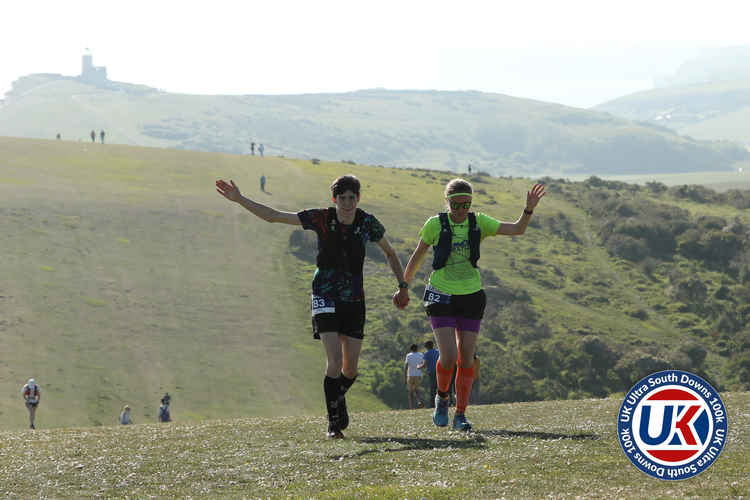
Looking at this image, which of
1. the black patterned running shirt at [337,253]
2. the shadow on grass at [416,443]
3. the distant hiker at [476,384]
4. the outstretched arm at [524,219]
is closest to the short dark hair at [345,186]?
the black patterned running shirt at [337,253]

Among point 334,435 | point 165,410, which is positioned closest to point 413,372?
point 334,435

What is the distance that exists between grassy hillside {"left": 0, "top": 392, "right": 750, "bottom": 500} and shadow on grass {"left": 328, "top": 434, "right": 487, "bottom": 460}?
0.01 m

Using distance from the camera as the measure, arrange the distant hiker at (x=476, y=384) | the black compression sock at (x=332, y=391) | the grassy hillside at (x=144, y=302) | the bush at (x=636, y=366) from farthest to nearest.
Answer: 1. the bush at (x=636, y=366)
2. the grassy hillside at (x=144, y=302)
3. the distant hiker at (x=476, y=384)
4. the black compression sock at (x=332, y=391)

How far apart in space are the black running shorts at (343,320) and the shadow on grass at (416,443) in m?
1.16

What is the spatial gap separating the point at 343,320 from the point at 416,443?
1.51m

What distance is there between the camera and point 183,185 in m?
92.0

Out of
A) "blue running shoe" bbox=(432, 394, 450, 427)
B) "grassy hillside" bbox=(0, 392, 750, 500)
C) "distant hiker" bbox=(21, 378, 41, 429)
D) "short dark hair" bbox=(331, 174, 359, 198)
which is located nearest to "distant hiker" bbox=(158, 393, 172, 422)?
"distant hiker" bbox=(21, 378, 41, 429)

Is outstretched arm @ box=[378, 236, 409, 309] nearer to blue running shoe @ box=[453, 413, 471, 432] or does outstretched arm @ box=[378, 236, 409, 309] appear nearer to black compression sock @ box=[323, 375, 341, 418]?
black compression sock @ box=[323, 375, 341, 418]

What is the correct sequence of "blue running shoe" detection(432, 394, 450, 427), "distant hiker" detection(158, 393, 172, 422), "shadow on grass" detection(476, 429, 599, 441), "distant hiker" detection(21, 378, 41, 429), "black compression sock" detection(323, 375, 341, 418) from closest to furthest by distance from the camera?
"black compression sock" detection(323, 375, 341, 418) → "shadow on grass" detection(476, 429, 599, 441) → "blue running shoe" detection(432, 394, 450, 427) → "distant hiker" detection(21, 378, 41, 429) → "distant hiker" detection(158, 393, 172, 422)

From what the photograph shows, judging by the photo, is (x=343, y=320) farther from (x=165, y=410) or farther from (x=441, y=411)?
(x=165, y=410)

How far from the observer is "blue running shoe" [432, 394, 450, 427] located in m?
11.2

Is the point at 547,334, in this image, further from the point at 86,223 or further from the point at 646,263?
the point at 86,223

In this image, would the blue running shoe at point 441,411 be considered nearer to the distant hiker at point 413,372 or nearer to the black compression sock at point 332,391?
the black compression sock at point 332,391

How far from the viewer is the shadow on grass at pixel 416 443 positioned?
9844 mm
